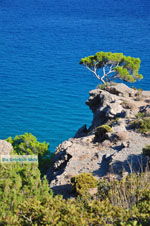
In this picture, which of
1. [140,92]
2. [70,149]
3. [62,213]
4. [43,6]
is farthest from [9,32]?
[62,213]

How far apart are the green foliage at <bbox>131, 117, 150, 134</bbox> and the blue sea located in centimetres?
1828

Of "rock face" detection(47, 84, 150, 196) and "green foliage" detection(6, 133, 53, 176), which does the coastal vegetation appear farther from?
"green foliage" detection(6, 133, 53, 176)

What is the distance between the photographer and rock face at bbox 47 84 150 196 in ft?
74.3

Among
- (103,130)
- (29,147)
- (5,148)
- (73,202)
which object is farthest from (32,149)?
(73,202)

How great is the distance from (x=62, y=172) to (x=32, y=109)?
32.3m

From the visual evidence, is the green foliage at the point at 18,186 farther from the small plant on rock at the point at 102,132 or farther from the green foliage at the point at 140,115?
the green foliage at the point at 140,115

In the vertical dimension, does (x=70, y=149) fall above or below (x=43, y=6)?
below

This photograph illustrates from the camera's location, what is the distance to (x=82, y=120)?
53.0 m

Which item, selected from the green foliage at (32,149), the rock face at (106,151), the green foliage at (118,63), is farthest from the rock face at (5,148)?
the green foliage at (118,63)

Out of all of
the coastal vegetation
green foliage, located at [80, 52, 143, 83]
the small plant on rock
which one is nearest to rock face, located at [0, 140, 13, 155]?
the coastal vegetation

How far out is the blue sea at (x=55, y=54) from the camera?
53.0m

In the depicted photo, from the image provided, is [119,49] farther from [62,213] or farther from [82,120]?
[62,213]

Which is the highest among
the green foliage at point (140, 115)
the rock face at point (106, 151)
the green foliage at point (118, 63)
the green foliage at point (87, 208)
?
the green foliage at point (118, 63)

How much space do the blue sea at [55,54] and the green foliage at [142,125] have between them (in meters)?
18.3
